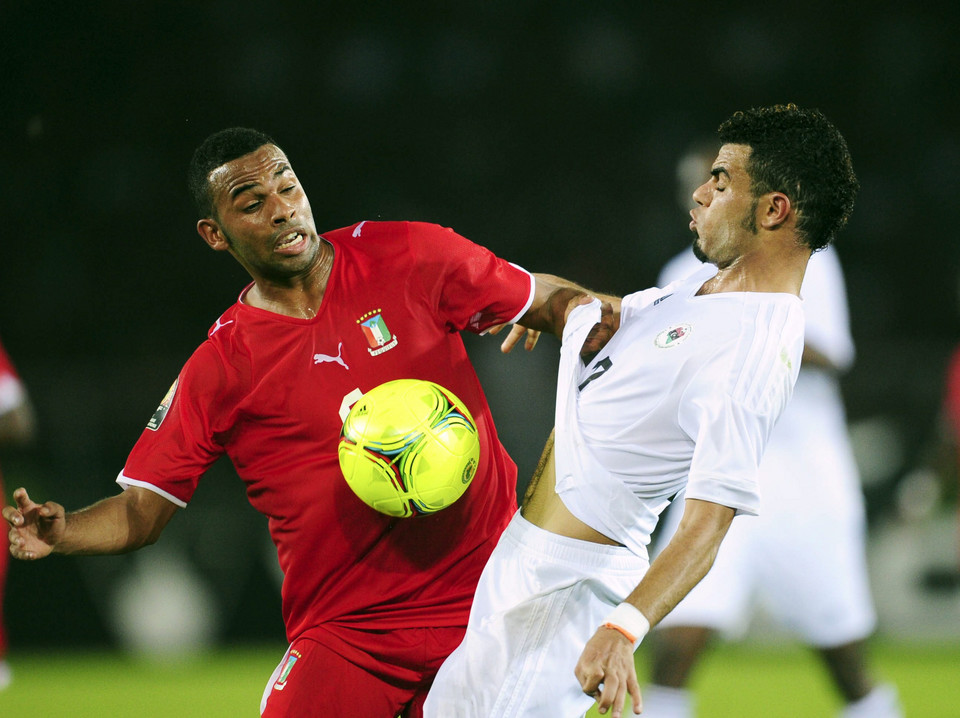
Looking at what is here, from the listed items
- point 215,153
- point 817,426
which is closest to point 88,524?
point 215,153

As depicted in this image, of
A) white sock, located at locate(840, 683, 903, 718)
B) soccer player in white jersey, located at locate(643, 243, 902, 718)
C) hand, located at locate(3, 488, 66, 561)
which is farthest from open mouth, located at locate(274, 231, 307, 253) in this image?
white sock, located at locate(840, 683, 903, 718)

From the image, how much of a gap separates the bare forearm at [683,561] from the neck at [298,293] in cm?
123

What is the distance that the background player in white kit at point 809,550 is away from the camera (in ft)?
12.6

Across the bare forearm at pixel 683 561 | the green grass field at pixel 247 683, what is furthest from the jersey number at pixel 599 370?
the green grass field at pixel 247 683

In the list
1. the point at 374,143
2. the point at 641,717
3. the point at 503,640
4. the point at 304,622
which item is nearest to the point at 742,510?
the point at 503,640

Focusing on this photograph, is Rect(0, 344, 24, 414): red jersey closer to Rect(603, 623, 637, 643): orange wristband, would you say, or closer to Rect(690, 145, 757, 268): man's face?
Rect(690, 145, 757, 268): man's face

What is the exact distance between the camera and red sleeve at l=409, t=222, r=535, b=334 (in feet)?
9.88

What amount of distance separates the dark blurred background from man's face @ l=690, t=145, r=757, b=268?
668cm

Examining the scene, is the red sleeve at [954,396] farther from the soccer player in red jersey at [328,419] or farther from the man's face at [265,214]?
the man's face at [265,214]

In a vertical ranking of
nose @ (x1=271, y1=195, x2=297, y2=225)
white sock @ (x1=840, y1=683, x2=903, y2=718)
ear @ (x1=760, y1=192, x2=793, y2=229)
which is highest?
nose @ (x1=271, y1=195, x2=297, y2=225)

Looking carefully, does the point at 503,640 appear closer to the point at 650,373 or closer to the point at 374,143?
the point at 650,373

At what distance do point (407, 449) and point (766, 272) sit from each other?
91 cm

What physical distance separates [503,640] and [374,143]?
31.3ft

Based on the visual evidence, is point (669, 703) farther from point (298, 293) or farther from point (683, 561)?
point (298, 293)
